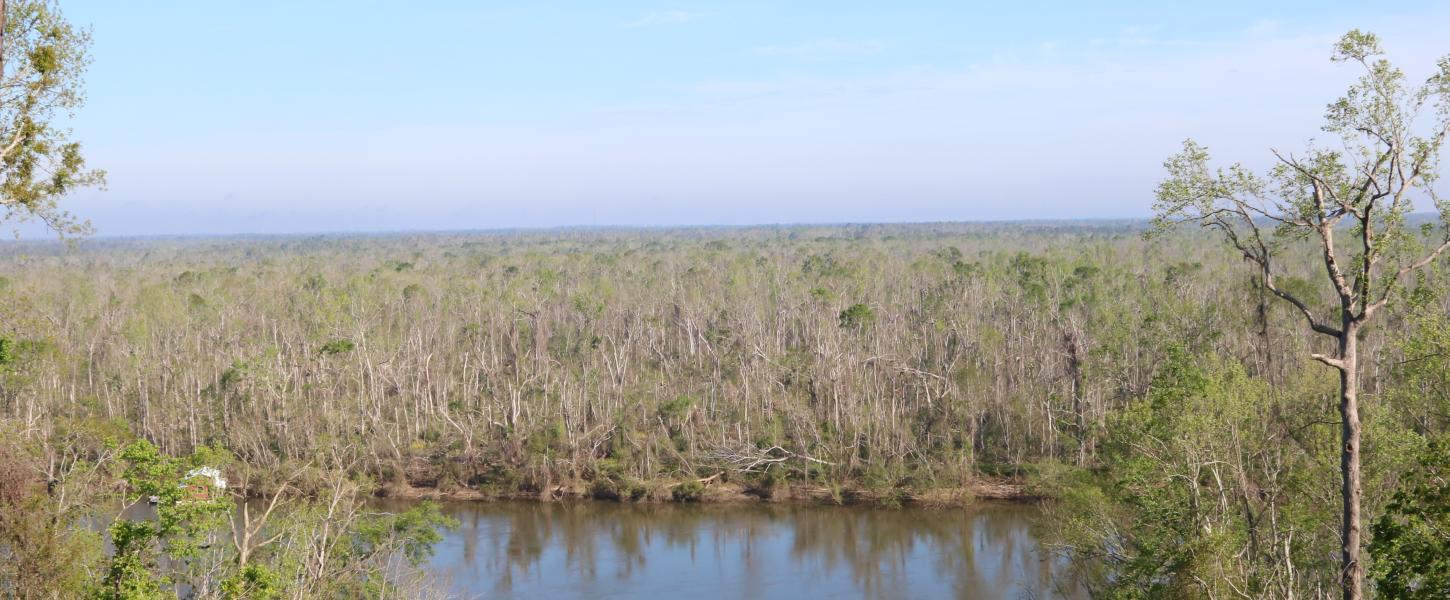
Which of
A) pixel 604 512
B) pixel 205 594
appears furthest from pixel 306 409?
pixel 205 594

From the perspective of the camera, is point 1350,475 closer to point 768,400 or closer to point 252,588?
point 252,588

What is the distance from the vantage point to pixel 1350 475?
32.8 ft

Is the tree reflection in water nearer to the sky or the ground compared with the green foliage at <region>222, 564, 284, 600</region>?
nearer to the ground

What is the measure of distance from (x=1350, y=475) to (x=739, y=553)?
18775 mm

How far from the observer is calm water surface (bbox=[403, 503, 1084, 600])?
24.2m

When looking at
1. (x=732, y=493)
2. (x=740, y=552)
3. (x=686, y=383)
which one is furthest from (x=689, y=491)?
(x=686, y=383)

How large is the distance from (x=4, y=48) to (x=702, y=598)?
1711cm

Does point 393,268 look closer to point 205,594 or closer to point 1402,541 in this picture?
point 205,594

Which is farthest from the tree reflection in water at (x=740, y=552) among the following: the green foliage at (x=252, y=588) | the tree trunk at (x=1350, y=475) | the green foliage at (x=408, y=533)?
the tree trunk at (x=1350, y=475)

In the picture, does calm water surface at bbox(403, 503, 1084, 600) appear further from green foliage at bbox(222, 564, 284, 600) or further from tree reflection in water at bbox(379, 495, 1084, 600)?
green foliage at bbox(222, 564, 284, 600)

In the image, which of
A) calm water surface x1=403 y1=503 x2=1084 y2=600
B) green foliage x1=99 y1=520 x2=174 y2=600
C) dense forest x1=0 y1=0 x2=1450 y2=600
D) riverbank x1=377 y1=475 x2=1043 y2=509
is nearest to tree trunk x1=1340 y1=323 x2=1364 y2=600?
dense forest x1=0 y1=0 x2=1450 y2=600

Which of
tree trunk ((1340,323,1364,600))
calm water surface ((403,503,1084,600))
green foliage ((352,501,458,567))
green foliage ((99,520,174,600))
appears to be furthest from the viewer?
calm water surface ((403,503,1084,600))

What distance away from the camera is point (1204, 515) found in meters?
13.4

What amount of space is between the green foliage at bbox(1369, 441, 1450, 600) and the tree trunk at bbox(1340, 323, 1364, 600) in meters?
0.53
